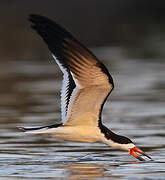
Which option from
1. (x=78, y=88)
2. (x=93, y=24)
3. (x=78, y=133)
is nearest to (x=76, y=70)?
(x=78, y=88)

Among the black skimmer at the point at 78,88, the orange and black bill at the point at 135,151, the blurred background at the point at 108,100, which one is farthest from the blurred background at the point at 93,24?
the black skimmer at the point at 78,88

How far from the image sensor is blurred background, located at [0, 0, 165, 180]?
516 inches

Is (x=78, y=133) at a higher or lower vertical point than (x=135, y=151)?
higher

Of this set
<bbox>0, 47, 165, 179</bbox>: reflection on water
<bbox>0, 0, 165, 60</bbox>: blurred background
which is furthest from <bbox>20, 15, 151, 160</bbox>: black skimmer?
<bbox>0, 0, 165, 60</bbox>: blurred background

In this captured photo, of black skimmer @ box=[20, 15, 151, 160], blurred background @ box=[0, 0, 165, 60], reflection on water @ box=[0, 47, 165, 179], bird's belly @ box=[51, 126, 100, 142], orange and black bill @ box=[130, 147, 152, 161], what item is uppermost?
black skimmer @ box=[20, 15, 151, 160]

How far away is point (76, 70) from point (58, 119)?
4.77 metres

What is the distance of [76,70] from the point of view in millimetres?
12422

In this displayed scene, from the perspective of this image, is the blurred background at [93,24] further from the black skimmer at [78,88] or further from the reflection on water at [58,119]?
the black skimmer at [78,88]

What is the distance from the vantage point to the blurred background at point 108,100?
1309 cm

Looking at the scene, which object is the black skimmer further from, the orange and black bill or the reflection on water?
the reflection on water

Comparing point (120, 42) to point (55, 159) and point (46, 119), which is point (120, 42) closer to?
point (46, 119)

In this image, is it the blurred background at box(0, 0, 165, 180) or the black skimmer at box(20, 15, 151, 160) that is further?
the blurred background at box(0, 0, 165, 180)

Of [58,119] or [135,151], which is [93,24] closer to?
[58,119]

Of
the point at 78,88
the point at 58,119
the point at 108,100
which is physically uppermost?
the point at 78,88
